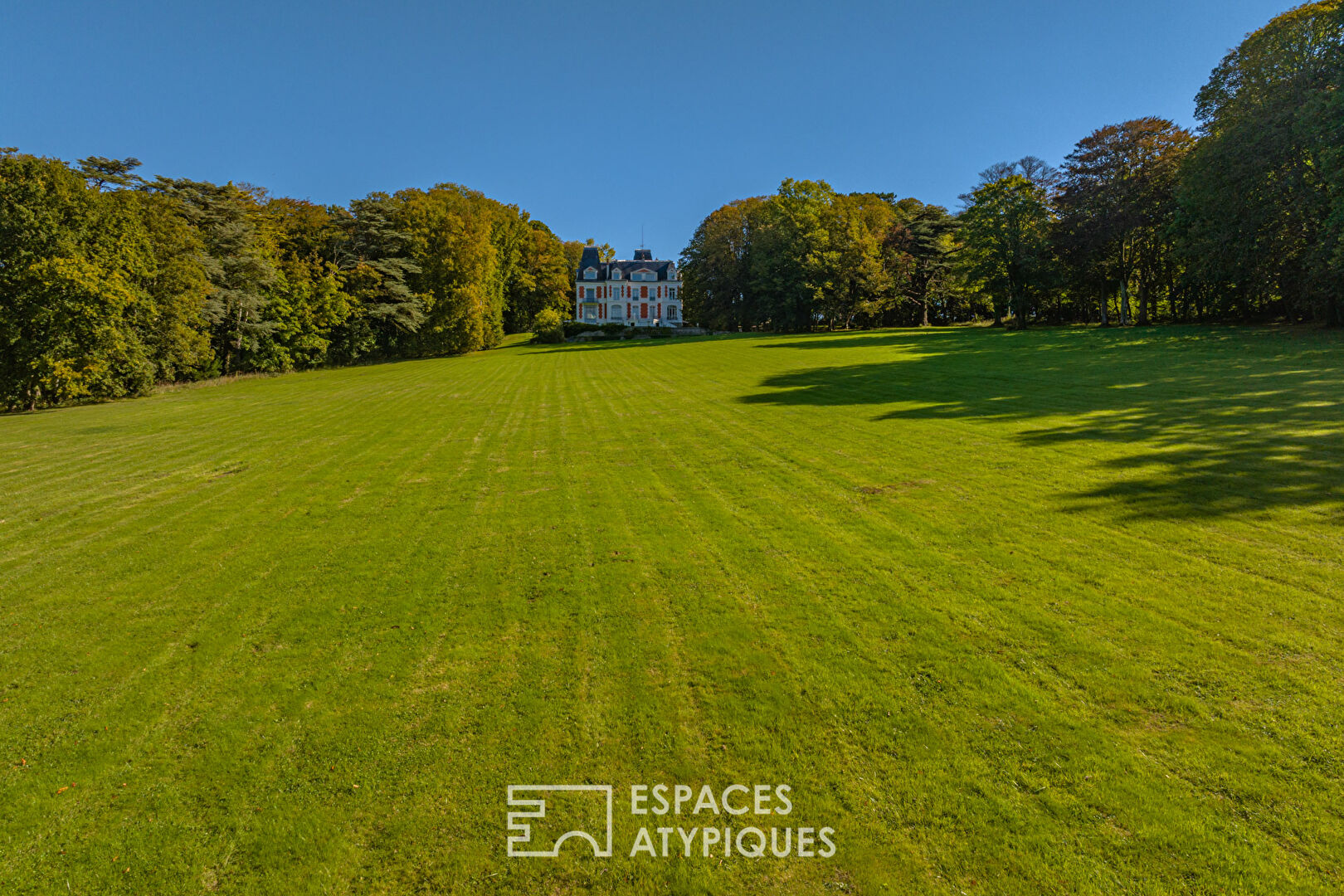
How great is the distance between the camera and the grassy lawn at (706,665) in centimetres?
268

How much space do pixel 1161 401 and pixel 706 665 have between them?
13.6 metres

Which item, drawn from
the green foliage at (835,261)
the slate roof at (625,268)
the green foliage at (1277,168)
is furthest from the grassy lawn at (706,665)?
the slate roof at (625,268)

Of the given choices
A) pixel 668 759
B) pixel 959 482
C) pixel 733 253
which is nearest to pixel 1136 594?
pixel 959 482

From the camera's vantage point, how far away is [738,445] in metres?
11.1

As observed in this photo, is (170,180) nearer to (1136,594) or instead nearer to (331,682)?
(331,682)

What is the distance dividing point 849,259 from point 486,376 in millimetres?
32947

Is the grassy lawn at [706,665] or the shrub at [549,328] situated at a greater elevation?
the shrub at [549,328]

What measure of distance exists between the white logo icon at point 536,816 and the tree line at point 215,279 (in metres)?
29.5

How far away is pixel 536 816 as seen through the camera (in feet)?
9.65

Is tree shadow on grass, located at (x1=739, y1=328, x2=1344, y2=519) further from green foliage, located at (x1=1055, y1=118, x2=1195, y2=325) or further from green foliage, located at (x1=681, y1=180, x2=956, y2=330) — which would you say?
green foliage, located at (x1=681, y1=180, x2=956, y2=330)

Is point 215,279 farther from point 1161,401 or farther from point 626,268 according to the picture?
point 626,268

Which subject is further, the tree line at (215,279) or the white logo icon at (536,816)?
the tree line at (215,279)

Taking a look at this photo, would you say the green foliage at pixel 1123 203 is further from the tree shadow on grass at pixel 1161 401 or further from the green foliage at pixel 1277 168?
the tree shadow on grass at pixel 1161 401

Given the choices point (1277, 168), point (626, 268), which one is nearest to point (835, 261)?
point (1277, 168)
